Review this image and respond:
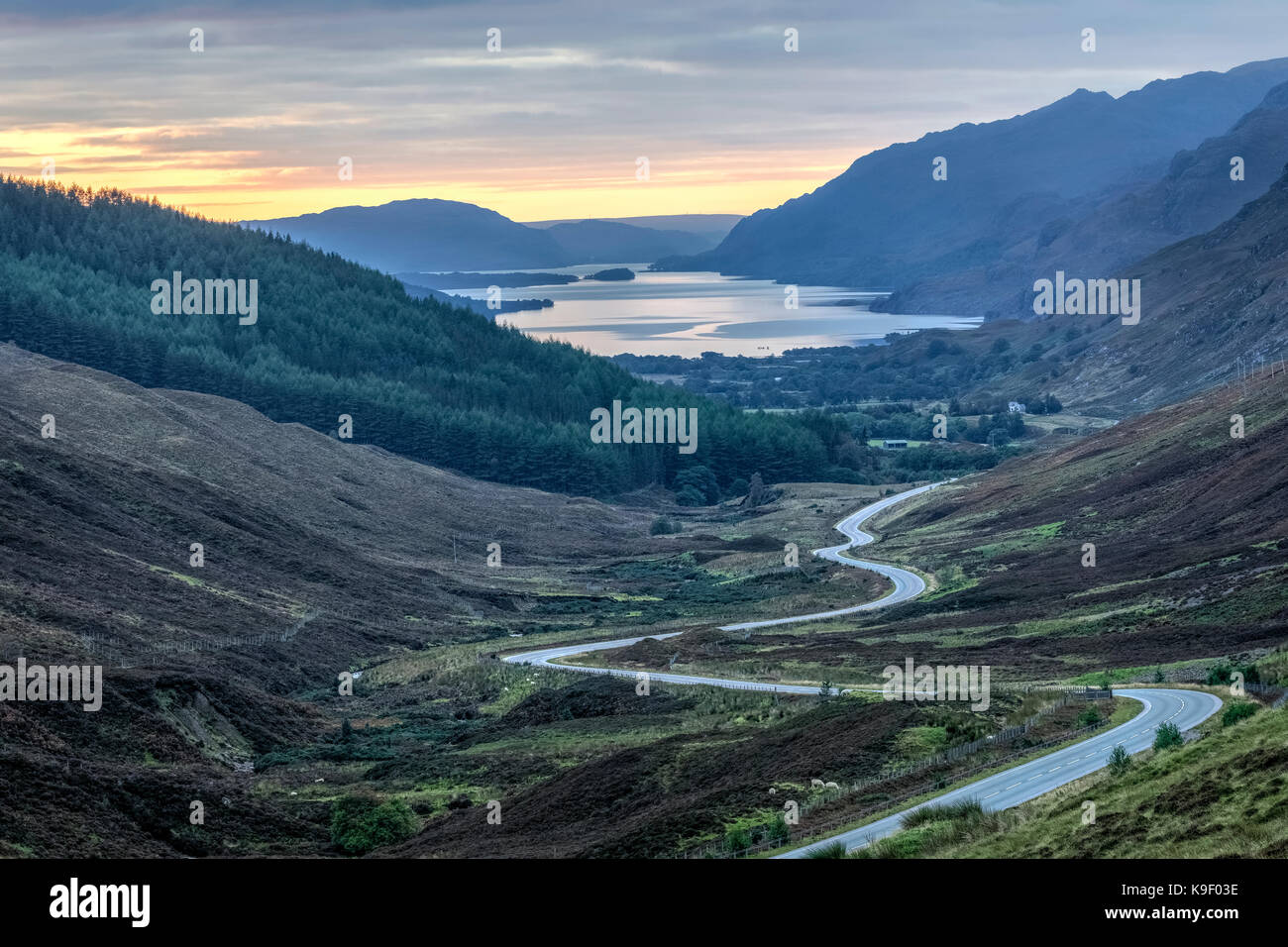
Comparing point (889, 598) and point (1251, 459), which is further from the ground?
point (1251, 459)

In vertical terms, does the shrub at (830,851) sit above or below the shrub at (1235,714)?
below

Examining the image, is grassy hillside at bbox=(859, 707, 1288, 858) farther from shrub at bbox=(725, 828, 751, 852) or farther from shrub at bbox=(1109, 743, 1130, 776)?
shrub at bbox=(725, 828, 751, 852)

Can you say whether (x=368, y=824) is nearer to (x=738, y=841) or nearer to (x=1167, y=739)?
(x=738, y=841)

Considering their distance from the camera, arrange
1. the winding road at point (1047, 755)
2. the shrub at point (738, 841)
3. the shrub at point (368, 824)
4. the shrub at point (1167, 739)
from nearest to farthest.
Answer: the shrub at point (738, 841)
the winding road at point (1047, 755)
the shrub at point (1167, 739)
the shrub at point (368, 824)

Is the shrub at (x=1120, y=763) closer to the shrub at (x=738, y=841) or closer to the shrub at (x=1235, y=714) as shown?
the shrub at (x=1235, y=714)

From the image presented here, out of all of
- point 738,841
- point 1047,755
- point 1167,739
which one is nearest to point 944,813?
point 738,841

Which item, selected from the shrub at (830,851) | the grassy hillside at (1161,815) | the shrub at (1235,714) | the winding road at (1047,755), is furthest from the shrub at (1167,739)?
the shrub at (830,851)

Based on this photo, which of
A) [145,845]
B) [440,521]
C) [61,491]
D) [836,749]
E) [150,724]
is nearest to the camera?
[145,845]
